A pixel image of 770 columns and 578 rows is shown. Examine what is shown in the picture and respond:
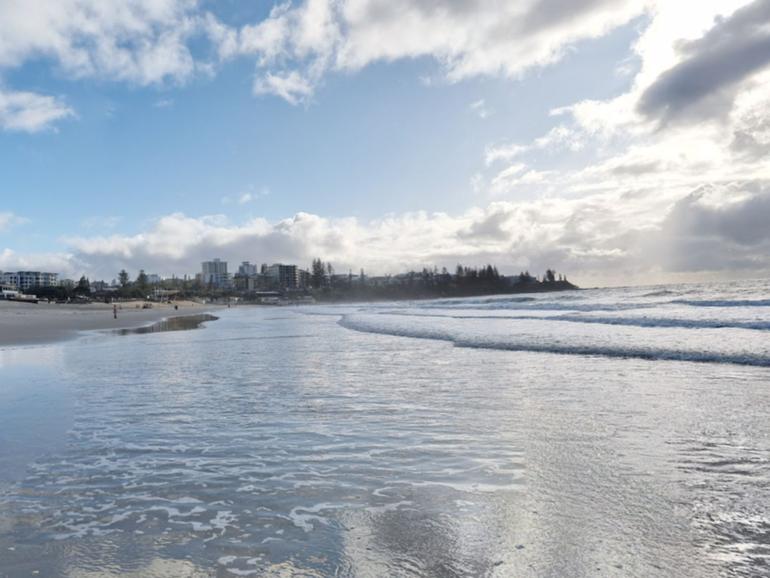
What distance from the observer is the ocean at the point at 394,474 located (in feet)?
10.6

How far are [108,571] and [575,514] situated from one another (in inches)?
126

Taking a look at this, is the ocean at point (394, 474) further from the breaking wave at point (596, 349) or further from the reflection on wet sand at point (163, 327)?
the reflection on wet sand at point (163, 327)

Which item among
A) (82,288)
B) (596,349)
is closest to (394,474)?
(596,349)

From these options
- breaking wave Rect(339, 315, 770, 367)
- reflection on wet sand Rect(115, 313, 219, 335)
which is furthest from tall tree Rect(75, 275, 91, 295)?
breaking wave Rect(339, 315, 770, 367)

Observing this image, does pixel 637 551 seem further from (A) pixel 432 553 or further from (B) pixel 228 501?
(B) pixel 228 501

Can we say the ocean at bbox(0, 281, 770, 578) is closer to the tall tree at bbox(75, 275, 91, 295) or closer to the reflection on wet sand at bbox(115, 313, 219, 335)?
the reflection on wet sand at bbox(115, 313, 219, 335)

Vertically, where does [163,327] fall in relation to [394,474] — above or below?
below

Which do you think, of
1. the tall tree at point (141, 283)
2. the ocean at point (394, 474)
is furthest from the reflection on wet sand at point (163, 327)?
the tall tree at point (141, 283)

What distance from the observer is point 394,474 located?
482 cm

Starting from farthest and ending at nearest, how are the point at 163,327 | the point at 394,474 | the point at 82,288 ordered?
→ the point at 82,288 → the point at 163,327 → the point at 394,474

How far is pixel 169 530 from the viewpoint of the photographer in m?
3.71

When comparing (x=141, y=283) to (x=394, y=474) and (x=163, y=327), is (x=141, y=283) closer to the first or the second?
(x=163, y=327)

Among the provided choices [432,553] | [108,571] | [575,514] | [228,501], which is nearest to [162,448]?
[228,501]

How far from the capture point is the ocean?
323 centimetres
